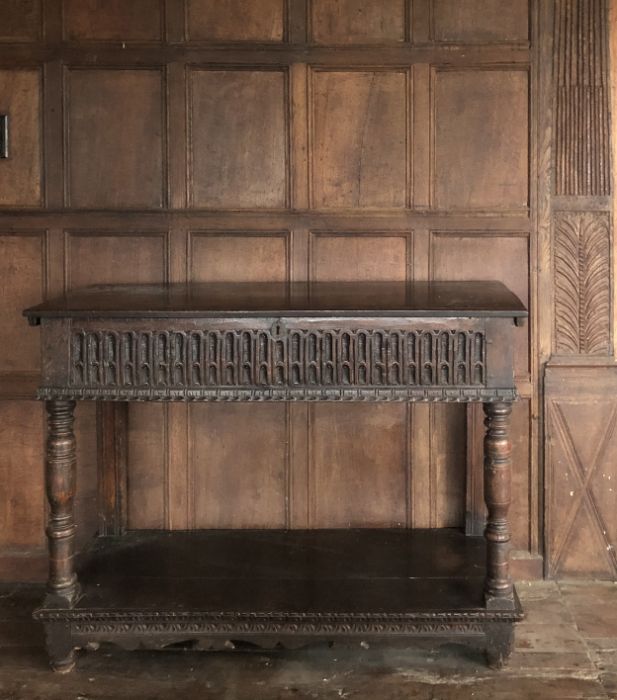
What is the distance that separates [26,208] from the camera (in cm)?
318

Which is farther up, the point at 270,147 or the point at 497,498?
the point at 270,147

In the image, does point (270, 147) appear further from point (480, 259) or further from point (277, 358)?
point (277, 358)

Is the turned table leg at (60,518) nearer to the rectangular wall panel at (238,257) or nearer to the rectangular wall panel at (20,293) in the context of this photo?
the rectangular wall panel at (20,293)

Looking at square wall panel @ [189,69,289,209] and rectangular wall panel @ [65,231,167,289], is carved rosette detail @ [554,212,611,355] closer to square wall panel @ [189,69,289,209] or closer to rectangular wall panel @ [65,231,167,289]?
square wall panel @ [189,69,289,209]

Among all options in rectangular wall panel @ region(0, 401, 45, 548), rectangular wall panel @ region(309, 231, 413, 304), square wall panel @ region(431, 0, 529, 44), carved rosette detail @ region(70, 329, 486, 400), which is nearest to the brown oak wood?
carved rosette detail @ region(70, 329, 486, 400)

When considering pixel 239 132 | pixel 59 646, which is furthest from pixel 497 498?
pixel 239 132

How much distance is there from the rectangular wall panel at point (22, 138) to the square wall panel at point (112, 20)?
0.80 feet

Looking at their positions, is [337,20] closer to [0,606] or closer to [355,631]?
[355,631]

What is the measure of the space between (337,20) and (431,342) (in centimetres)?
148

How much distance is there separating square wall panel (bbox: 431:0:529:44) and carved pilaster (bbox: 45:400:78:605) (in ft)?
6.66

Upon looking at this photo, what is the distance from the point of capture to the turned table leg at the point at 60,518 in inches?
100

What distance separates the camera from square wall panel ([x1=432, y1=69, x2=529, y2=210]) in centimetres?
316

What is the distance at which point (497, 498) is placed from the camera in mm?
2527

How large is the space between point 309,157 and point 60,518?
1.65 metres
